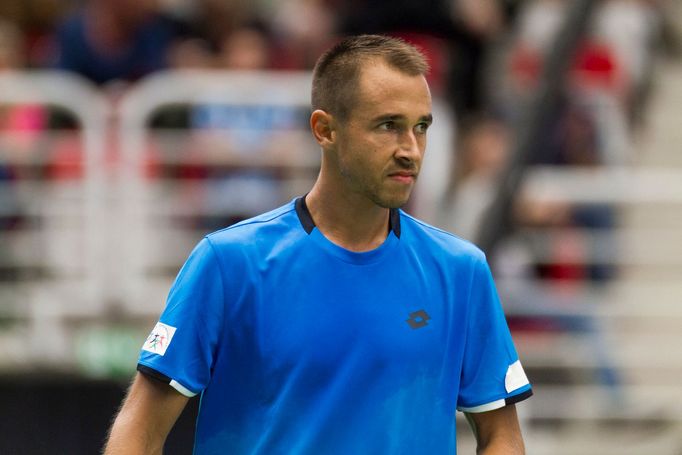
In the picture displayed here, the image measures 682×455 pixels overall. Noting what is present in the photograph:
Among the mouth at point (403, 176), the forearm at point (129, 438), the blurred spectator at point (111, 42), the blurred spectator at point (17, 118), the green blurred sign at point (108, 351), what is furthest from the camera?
the blurred spectator at point (111, 42)

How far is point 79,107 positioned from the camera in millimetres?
8555

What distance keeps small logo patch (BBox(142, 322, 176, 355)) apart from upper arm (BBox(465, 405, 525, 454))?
0.90 m

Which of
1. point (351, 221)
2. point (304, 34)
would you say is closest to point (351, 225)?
point (351, 221)

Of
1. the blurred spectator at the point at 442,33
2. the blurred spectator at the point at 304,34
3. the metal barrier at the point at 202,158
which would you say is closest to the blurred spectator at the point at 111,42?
the metal barrier at the point at 202,158

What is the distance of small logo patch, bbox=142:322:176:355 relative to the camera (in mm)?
3959

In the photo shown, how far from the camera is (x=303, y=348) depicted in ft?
13.1


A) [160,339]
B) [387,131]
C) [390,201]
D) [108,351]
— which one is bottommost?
[108,351]

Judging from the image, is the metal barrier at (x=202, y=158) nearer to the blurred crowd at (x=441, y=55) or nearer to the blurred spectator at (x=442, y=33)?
the blurred crowd at (x=441, y=55)

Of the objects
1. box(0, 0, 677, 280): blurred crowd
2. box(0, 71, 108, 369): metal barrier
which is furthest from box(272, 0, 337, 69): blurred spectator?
box(0, 71, 108, 369): metal barrier

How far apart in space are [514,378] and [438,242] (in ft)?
1.43

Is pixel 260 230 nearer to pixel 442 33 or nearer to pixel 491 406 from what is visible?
pixel 491 406

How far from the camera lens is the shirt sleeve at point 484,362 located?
420 centimetres

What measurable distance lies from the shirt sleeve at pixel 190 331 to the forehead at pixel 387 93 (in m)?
0.57

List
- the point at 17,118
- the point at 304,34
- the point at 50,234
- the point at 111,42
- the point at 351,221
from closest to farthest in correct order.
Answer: the point at 351,221
the point at 50,234
the point at 17,118
the point at 111,42
the point at 304,34
